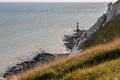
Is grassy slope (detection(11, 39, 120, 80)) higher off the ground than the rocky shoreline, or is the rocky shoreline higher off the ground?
grassy slope (detection(11, 39, 120, 80))

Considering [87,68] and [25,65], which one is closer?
[87,68]

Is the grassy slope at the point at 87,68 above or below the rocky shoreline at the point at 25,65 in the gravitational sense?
above

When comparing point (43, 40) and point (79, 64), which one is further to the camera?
point (43, 40)

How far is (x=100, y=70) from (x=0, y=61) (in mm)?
57989

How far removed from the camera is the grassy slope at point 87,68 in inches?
444

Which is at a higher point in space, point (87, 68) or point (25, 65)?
point (87, 68)

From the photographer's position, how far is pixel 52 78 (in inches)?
513

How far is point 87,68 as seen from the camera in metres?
12.9

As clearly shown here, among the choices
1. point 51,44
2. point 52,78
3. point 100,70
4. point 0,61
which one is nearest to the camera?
point 100,70

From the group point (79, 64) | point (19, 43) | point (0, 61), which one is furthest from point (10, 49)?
point (79, 64)

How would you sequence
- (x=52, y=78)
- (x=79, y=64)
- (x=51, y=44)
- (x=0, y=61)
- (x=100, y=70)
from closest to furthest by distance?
1. (x=100, y=70)
2. (x=52, y=78)
3. (x=79, y=64)
4. (x=0, y=61)
5. (x=51, y=44)

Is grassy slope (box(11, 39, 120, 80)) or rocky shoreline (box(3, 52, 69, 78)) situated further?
rocky shoreline (box(3, 52, 69, 78))

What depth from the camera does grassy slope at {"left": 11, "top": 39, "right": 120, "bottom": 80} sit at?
37.0ft

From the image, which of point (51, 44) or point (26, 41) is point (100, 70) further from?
point (26, 41)
